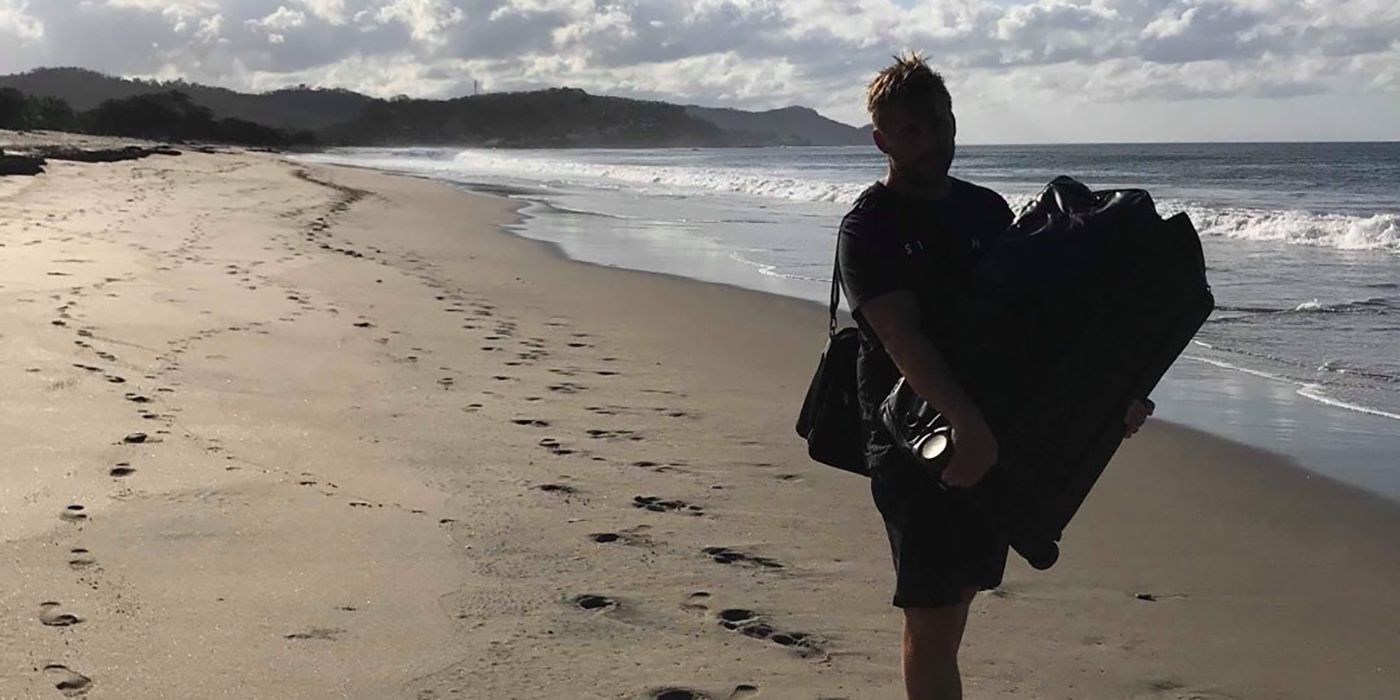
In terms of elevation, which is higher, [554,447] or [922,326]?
[922,326]

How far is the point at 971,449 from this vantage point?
210 cm

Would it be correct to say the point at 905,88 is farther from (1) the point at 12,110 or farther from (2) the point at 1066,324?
(1) the point at 12,110

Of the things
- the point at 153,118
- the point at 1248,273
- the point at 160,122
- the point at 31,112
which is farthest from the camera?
the point at 160,122

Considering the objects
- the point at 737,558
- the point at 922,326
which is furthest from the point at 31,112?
the point at 922,326

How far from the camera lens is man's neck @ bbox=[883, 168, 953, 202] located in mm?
2277

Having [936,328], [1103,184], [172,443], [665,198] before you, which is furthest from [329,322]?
[1103,184]

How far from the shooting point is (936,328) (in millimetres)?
2197

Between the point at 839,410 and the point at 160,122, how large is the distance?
320 feet

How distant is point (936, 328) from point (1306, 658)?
209cm

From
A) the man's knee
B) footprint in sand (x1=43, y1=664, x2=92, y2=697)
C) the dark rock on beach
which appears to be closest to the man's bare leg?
the man's knee

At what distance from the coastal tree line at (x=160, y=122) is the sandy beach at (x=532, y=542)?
7457 centimetres

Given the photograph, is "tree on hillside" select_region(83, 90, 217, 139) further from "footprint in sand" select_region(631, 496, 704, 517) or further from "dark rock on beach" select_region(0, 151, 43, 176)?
"footprint in sand" select_region(631, 496, 704, 517)

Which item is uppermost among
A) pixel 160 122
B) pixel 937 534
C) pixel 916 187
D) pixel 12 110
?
pixel 12 110

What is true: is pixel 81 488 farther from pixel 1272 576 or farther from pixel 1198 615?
pixel 1272 576
